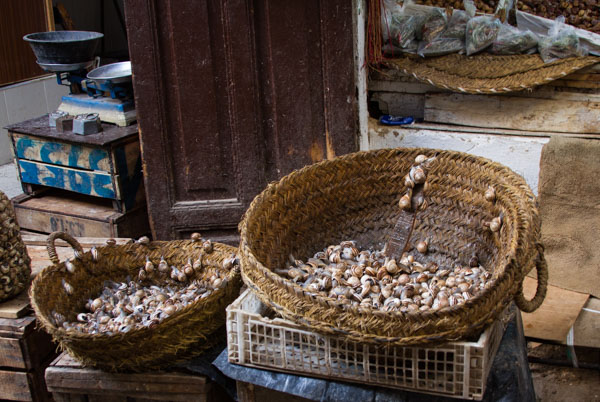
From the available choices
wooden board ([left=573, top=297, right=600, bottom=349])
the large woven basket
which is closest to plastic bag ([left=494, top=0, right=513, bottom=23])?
the large woven basket

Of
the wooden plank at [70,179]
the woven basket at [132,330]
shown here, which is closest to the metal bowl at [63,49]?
the wooden plank at [70,179]

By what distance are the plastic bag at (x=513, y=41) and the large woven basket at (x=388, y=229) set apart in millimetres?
974

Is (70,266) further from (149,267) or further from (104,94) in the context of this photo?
(104,94)

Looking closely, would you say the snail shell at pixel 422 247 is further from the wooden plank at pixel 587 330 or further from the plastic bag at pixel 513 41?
the plastic bag at pixel 513 41

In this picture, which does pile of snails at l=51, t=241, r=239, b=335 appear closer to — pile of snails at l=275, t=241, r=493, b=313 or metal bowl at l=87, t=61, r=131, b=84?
pile of snails at l=275, t=241, r=493, b=313

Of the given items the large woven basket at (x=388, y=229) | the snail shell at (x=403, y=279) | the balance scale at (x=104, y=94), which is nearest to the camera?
the large woven basket at (x=388, y=229)

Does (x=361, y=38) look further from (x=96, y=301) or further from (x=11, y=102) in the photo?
(x=11, y=102)

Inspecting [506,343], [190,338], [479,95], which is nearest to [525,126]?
[479,95]

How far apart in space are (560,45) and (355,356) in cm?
194

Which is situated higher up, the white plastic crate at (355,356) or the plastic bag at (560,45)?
the plastic bag at (560,45)

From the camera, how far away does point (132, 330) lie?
2195 mm

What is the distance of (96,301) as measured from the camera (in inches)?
101

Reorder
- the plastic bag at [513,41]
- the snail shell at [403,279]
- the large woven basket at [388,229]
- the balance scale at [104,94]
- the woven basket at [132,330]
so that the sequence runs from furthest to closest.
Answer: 1. the balance scale at [104,94]
2. the plastic bag at [513,41]
3. the snail shell at [403,279]
4. the woven basket at [132,330]
5. the large woven basket at [388,229]

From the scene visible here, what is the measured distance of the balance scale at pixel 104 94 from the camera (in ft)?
11.9
